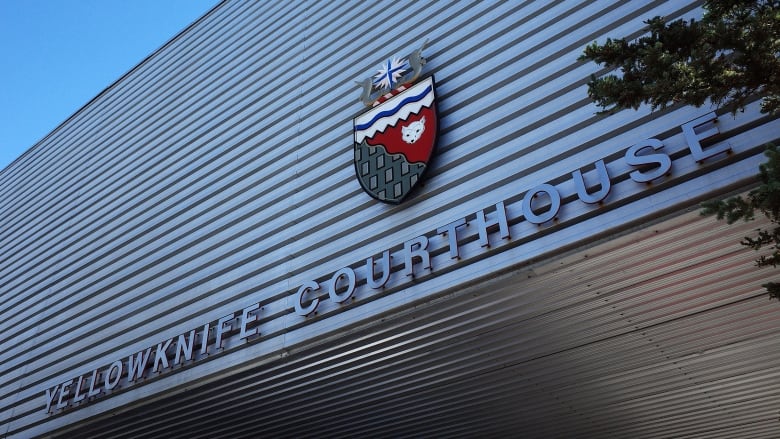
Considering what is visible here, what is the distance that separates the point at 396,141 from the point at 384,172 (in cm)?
66

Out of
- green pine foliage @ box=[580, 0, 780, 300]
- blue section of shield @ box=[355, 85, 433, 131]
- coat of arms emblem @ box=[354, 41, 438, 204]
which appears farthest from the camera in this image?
blue section of shield @ box=[355, 85, 433, 131]

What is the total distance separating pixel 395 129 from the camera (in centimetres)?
1105

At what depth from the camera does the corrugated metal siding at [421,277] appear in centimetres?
803

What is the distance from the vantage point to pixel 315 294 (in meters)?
10.4

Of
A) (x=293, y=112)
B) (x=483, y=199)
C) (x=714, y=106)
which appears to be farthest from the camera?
(x=293, y=112)

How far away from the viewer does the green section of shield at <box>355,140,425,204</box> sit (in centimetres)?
1017

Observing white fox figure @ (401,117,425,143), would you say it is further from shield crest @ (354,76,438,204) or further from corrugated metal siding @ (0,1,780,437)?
corrugated metal siding @ (0,1,780,437)

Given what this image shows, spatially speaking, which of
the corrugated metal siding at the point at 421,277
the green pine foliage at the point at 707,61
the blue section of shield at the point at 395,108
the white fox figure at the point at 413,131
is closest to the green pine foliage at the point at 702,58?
the green pine foliage at the point at 707,61

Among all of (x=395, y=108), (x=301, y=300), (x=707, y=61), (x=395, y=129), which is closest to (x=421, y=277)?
(x=301, y=300)

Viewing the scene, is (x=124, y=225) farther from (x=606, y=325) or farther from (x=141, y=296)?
(x=606, y=325)

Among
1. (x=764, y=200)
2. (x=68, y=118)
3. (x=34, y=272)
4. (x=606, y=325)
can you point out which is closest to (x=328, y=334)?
(x=606, y=325)

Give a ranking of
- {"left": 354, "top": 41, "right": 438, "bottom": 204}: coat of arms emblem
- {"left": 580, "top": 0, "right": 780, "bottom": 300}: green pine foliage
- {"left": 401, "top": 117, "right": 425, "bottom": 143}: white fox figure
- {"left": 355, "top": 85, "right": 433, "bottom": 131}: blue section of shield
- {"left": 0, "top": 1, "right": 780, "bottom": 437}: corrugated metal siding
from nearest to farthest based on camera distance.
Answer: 1. {"left": 580, "top": 0, "right": 780, "bottom": 300}: green pine foliage
2. {"left": 0, "top": 1, "right": 780, "bottom": 437}: corrugated metal siding
3. {"left": 354, "top": 41, "right": 438, "bottom": 204}: coat of arms emblem
4. {"left": 401, "top": 117, "right": 425, "bottom": 143}: white fox figure
5. {"left": 355, "top": 85, "right": 433, "bottom": 131}: blue section of shield

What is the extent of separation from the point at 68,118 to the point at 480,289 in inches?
750

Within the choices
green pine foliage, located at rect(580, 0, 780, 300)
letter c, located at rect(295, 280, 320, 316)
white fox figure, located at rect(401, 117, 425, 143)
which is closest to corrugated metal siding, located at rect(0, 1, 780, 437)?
letter c, located at rect(295, 280, 320, 316)
